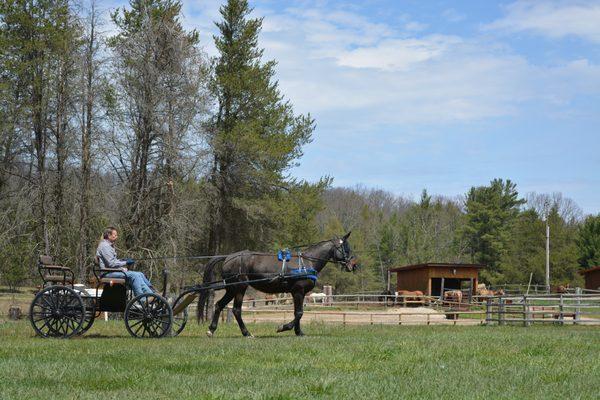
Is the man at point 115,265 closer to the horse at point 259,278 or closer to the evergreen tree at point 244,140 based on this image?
the horse at point 259,278

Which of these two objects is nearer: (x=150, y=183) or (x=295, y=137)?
(x=150, y=183)

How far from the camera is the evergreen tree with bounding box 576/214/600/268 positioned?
72375 millimetres

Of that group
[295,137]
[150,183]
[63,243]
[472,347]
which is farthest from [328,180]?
[472,347]

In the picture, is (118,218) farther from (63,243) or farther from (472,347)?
(472,347)

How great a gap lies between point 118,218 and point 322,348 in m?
19.2

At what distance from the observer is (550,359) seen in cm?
1039

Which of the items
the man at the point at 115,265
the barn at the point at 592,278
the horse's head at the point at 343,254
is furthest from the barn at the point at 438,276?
the man at the point at 115,265

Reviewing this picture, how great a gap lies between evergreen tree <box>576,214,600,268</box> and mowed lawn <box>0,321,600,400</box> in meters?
63.5

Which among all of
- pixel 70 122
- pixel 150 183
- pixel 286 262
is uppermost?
pixel 70 122

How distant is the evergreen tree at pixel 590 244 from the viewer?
72375 mm

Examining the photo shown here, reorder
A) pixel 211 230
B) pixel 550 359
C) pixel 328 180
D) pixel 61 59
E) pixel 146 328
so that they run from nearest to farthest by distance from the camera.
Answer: pixel 550 359
pixel 146 328
pixel 61 59
pixel 211 230
pixel 328 180

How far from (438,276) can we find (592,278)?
15.7m

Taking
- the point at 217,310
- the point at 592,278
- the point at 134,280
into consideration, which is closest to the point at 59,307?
the point at 134,280

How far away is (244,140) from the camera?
34.0 m
